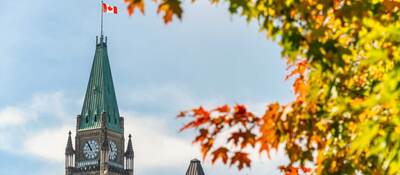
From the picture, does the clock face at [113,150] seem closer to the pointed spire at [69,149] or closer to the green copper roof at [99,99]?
the green copper roof at [99,99]

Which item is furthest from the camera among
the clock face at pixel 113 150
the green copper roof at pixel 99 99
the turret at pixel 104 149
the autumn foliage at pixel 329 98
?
the green copper roof at pixel 99 99

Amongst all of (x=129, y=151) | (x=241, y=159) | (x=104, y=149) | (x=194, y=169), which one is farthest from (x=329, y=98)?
(x=129, y=151)

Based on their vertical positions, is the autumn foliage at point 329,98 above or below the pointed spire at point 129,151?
below

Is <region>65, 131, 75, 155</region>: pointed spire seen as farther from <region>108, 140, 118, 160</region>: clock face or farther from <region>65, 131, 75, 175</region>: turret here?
<region>108, 140, 118, 160</region>: clock face

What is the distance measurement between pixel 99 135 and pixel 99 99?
580 centimetres

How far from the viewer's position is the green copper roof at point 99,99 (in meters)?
151

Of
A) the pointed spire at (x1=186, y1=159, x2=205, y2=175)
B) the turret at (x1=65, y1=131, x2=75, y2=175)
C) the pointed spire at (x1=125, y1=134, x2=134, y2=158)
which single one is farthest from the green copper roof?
the pointed spire at (x1=186, y1=159, x2=205, y2=175)

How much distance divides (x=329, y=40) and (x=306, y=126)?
91 centimetres

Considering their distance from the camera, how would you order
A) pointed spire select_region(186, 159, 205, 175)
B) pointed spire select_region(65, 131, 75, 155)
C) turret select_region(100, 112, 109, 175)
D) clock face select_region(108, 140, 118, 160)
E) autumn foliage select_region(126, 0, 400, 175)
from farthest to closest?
clock face select_region(108, 140, 118, 160)
pointed spire select_region(65, 131, 75, 155)
turret select_region(100, 112, 109, 175)
pointed spire select_region(186, 159, 205, 175)
autumn foliage select_region(126, 0, 400, 175)

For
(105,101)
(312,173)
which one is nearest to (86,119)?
(105,101)

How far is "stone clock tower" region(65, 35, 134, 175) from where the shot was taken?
149 metres

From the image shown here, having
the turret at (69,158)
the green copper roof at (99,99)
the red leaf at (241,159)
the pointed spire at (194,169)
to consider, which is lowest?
the red leaf at (241,159)

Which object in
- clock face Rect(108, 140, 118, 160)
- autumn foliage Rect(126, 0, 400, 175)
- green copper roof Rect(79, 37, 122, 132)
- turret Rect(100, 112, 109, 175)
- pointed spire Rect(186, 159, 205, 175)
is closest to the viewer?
autumn foliage Rect(126, 0, 400, 175)

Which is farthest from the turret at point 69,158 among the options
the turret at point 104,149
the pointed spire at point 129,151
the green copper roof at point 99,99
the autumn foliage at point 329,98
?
the autumn foliage at point 329,98
